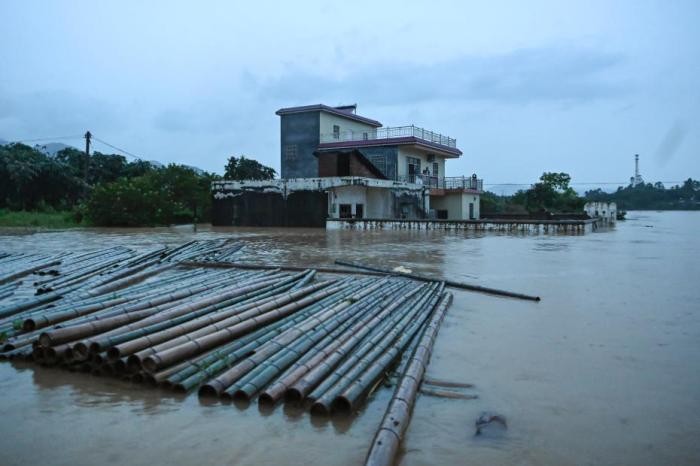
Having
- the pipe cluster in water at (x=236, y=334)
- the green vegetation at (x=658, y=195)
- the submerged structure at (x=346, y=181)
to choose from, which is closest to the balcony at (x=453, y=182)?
the submerged structure at (x=346, y=181)

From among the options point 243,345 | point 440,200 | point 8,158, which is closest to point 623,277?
point 243,345

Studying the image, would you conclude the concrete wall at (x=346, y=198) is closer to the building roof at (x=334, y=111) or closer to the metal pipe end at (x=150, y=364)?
the building roof at (x=334, y=111)

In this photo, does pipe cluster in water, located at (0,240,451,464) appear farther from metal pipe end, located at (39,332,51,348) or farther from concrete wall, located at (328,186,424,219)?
concrete wall, located at (328,186,424,219)

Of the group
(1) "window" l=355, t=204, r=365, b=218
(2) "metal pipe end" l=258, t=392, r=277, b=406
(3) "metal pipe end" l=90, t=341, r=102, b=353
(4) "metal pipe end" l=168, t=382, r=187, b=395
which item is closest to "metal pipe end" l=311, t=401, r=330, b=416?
(2) "metal pipe end" l=258, t=392, r=277, b=406

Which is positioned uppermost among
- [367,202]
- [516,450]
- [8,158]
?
[8,158]

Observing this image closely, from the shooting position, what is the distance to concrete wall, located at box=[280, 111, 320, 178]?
35.0m

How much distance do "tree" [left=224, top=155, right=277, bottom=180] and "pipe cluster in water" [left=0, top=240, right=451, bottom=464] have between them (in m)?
32.9

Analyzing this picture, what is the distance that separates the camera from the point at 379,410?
412 cm

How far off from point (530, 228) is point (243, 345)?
21.8m

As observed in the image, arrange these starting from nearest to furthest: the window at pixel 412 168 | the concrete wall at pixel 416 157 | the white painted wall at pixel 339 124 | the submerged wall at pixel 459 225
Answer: the submerged wall at pixel 459 225 < the concrete wall at pixel 416 157 < the window at pixel 412 168 < the white painted wall at pixel 339 124

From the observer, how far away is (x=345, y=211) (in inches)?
1137

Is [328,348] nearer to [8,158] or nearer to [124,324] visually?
[124,324]

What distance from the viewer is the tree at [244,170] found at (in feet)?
135

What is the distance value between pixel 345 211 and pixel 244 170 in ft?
49.3
